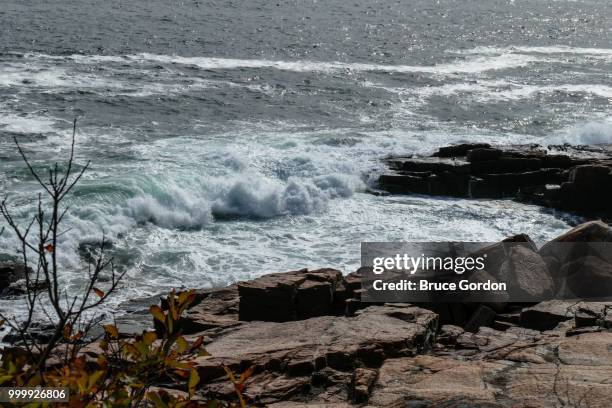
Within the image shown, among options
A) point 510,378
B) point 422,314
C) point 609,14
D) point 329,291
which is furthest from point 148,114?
point 609,14

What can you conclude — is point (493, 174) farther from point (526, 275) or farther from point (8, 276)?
point (8, 276)

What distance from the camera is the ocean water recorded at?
1827 centimetres

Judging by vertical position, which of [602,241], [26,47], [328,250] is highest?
[26,47]

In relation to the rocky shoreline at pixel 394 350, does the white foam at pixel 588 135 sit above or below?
above

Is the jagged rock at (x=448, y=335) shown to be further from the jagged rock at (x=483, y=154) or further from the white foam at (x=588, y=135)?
the white foam at (x=588, y=135)

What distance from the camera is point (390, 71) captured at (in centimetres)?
3981

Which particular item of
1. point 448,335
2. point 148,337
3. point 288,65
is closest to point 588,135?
point 288,65

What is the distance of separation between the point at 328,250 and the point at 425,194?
17.9 ft

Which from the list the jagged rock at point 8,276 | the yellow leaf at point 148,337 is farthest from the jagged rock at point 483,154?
the yellow leaf at point 148,337

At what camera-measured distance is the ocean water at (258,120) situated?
18.3 m

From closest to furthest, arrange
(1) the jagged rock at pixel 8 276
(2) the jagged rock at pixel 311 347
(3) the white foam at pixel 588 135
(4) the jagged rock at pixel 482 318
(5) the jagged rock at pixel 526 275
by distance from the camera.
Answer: (2) the jagged rock at pixel 311 347 → (4) the jagged rock at pixel 482 318 → (5) the jagged rock at pixel 526 275 → (1) the jagged rock at pixel 8 276 → (3) the white foam at pixel 588 135

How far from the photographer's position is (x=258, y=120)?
2883cm

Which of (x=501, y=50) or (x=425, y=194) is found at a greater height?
(x=501, y=50)

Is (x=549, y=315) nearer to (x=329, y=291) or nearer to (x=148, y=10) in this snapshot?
(x=329, y=291)
